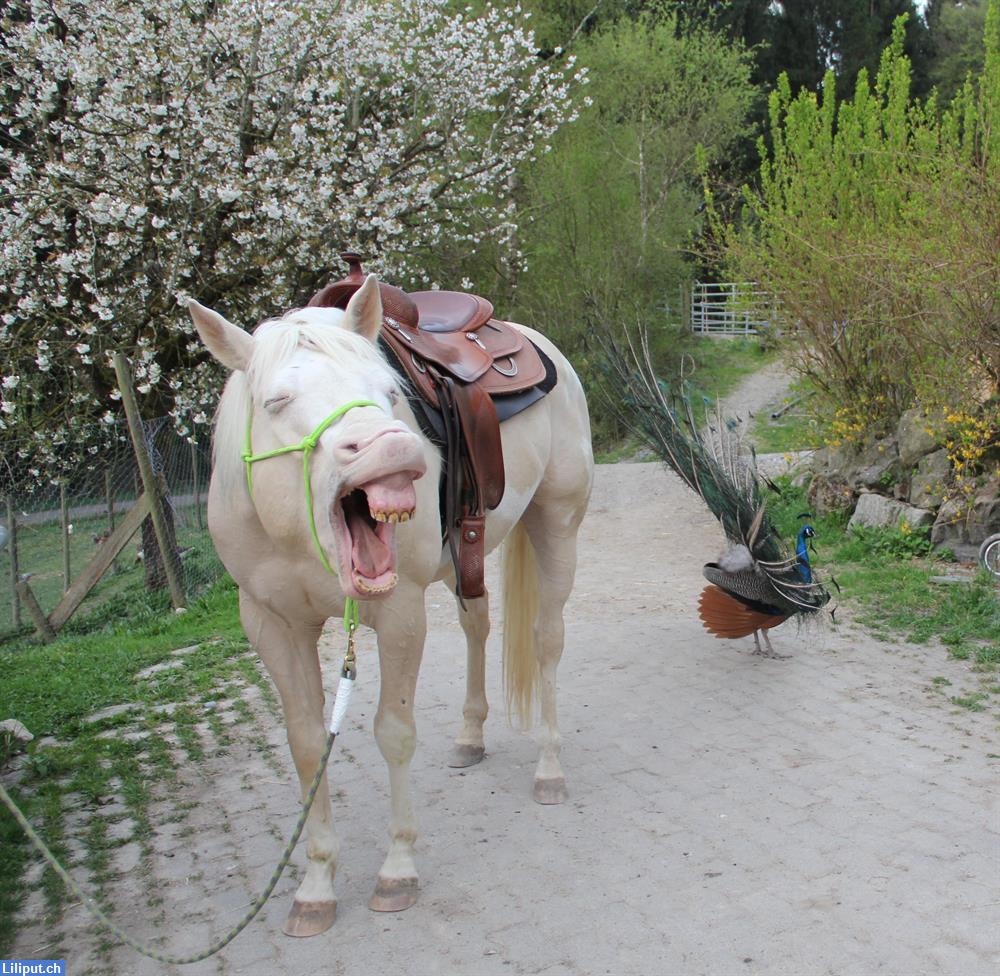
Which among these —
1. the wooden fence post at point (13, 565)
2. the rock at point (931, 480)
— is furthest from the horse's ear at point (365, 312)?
the rock at point (931, 480)

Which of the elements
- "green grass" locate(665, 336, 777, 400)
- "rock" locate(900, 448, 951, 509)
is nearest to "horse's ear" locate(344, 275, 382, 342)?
"rock" locate(900, 448, 951, 509)

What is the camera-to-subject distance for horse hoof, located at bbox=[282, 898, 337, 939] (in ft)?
9.61

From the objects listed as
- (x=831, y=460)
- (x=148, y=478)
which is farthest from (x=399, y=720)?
(x=831, y=460)

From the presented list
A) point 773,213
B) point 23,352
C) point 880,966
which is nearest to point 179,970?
point 880,966

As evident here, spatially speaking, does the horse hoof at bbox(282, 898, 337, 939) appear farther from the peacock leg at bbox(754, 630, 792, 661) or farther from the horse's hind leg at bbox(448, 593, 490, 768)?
the peacock leg at bbox(754, 630, 792, 661)

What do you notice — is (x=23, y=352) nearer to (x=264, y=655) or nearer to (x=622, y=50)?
(x=264, y=655)

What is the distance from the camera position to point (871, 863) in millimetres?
3154

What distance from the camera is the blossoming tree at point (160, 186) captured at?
326 inches

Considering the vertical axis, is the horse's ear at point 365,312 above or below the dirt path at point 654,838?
above

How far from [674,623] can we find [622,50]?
19.8m

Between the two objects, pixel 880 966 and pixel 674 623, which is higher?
pixel 880 966

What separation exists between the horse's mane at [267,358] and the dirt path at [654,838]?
4.79 ft

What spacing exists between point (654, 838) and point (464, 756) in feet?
3.59

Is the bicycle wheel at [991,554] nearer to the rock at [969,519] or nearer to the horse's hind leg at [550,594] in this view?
the rock at [969,519]
